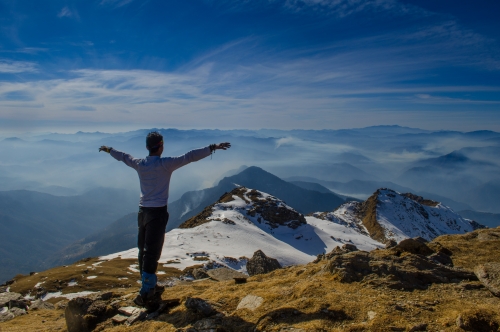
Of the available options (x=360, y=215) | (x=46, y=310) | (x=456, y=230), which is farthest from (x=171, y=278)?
(x=456, y=230)

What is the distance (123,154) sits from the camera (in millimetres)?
8109

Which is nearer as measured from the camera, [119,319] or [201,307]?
[201,307]

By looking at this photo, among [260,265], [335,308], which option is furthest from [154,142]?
[260,265]

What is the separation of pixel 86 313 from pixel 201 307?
10.7 feet

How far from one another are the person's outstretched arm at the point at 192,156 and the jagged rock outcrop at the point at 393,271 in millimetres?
4427

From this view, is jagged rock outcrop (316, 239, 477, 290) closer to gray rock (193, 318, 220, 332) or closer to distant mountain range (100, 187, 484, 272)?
gray rock (193, 318, 220, 332)

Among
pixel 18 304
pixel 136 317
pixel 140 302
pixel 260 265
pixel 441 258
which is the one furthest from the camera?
pixel 260 265

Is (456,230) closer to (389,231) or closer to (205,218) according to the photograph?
(389,231)

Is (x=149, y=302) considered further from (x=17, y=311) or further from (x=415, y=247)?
(x=415, y=247)

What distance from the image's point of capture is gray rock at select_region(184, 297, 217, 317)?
6.38 metres

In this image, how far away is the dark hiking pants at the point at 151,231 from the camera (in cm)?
725

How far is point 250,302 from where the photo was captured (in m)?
6.66

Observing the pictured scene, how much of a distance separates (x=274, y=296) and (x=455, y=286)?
434 centimetres

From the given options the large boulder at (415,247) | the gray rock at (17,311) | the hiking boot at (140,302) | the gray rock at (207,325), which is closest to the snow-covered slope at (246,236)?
the gray rock at (17,311)
